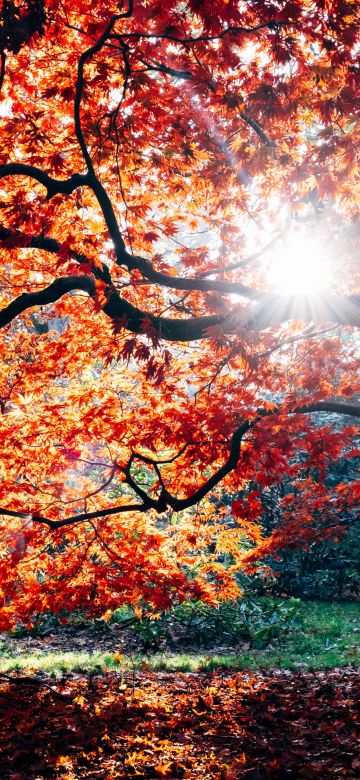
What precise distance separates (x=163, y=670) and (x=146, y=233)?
223 inches

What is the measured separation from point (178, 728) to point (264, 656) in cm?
499

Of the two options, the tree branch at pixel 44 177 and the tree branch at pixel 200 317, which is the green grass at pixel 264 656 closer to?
the tree branch at pixel 200 317

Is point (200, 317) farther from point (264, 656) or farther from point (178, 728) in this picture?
point (264, 656)

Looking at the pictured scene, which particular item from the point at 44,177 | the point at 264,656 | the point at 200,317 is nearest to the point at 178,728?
the point at 200,317

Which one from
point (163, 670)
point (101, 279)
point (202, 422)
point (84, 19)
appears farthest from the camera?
point (163, 670)

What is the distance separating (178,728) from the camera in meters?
4.75

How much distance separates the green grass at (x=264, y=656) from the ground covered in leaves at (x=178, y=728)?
2.68 feet

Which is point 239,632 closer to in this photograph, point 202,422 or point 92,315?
point 202,422

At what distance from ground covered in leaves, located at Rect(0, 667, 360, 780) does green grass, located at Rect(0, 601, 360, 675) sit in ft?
2.68

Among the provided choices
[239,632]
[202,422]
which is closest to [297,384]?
[202,422]

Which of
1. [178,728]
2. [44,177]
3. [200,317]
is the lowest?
[178,728]

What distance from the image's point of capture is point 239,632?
34.8 ft

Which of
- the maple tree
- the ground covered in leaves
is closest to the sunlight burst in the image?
the maple tree

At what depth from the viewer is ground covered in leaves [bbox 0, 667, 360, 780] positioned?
3.80m
